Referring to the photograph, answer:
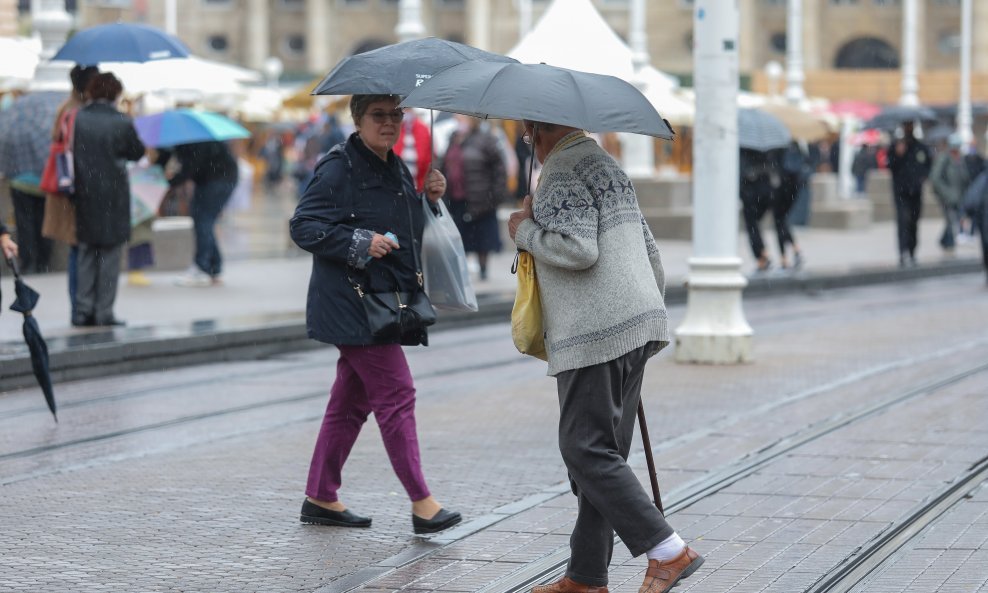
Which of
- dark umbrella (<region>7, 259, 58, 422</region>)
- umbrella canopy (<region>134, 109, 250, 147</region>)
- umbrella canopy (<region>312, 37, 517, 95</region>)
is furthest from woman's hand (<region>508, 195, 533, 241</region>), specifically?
umbrella canopy (<region>134, 109, 250, 147</region>)

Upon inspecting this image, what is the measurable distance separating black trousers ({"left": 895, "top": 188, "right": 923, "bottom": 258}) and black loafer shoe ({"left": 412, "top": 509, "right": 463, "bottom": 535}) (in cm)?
1617

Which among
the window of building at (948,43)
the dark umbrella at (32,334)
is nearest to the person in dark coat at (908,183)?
the dark umbrella at (32,334)

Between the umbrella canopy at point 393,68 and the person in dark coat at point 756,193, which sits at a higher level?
the umbrella canopy at point 393,68

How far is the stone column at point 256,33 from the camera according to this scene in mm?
91812

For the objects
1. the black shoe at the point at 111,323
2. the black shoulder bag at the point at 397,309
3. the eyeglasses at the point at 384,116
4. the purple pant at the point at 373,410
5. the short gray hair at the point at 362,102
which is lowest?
the black shoe at the point at 111,323

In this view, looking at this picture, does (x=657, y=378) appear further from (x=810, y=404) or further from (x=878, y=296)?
(x=878, y=296)

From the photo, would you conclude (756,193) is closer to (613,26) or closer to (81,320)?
(81,320)

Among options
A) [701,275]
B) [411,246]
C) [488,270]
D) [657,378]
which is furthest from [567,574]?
[488,270]

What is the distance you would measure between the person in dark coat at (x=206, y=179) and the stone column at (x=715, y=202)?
18.3 ft

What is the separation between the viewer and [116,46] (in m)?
12.4

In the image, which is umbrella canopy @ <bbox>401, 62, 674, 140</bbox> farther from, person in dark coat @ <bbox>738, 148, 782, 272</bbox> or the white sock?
person in dark coat @ <bbox>738, 148, 782, 272</bbox>

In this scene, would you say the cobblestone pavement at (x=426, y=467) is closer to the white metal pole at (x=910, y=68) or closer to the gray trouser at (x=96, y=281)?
the gray trouser at (x=96, y=281)

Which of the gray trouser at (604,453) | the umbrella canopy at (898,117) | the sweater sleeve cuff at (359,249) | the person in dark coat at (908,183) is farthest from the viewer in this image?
the umbrella canopy at (898,117)

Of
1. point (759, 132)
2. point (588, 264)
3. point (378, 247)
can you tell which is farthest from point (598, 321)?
point (759, 132)
